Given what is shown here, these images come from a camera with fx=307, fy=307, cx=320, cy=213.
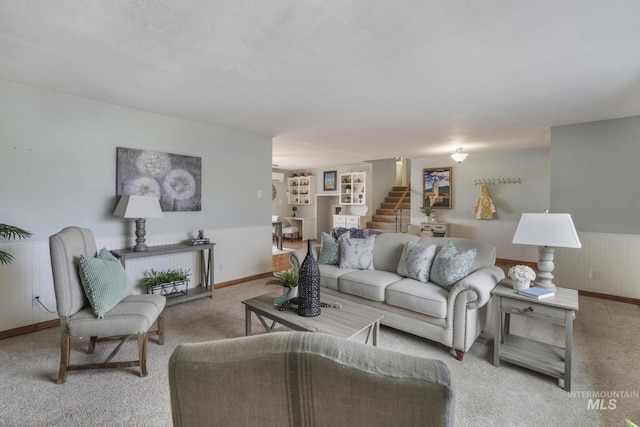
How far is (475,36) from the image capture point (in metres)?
2.02

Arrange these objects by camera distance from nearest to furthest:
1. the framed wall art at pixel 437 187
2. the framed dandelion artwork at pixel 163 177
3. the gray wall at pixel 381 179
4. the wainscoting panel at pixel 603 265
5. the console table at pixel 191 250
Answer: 1. the console table at pixel 191 250
2. the framed dandelion artwork at pixel 163 177
3. the wainscoting panel at pixel 603 265
4. the framed wall art at pixel 437 187
5. the gray wall at pixel 381 179

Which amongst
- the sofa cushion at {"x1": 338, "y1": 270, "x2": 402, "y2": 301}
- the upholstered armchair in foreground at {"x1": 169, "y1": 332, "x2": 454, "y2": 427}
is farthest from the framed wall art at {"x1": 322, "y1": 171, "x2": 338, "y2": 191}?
the upholstered armchair in foreground at {"x1": 169, "y1": 332, "x2": 454, "y2": 427}

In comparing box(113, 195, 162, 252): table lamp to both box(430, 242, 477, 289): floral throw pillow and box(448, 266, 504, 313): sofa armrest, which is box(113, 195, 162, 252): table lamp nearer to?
box(430, 242, 477, 289): floral throw pillow

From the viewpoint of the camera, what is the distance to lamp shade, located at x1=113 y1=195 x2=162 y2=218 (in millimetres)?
3223

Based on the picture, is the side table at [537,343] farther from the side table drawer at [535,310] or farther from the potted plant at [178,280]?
the potted plant at [178,280]

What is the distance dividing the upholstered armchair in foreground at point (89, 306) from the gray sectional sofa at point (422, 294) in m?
1.57

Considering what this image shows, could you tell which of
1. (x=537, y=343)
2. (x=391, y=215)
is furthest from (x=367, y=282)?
(x=391, y=215)

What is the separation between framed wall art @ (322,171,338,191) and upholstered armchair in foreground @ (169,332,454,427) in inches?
345

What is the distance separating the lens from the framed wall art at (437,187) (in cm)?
719

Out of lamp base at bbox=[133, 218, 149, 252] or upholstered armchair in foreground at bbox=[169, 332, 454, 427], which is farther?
lamp base at bbox=[133, 218, 149, 252]

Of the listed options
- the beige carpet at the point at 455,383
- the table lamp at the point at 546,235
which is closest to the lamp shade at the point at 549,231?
the table lamp at the point at 546,235

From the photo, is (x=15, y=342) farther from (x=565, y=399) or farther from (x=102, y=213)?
(x=565, y=399)

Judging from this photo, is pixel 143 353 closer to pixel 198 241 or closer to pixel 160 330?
pixel 160 330

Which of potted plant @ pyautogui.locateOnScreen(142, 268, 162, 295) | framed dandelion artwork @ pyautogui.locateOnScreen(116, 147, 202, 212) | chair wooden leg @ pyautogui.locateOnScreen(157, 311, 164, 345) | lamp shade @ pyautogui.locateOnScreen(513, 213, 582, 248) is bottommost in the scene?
chair wooden leg @ pyautogui.locateOnScreen(157, 311, 164, 345)
